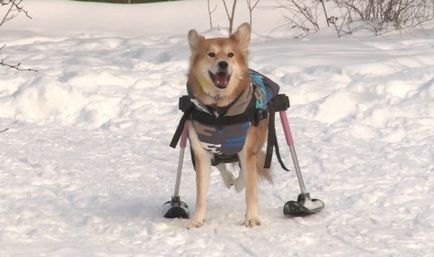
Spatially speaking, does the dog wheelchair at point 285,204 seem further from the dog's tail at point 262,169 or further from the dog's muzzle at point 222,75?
the dog's muzzle at point 222,75

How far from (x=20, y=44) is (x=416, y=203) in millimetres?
8349

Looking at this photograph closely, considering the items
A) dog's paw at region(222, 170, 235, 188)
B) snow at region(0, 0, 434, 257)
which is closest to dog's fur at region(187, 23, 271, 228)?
snow at region(0, 0, 434, 257)

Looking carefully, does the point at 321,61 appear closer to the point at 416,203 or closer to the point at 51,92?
the point at 51,92

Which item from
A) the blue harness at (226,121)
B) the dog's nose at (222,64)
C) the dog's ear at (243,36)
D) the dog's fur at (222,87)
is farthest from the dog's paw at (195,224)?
the dog's ear at (243,36)

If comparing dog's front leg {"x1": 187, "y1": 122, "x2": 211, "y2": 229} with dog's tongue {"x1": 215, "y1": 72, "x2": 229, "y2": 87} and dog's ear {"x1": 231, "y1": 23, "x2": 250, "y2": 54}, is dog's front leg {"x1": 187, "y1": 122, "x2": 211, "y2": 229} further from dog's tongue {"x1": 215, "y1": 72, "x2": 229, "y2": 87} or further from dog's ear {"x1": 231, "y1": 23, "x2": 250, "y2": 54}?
dog's ear {"x1": 231, "y1": 23, "x2": 250, "y2": 54}

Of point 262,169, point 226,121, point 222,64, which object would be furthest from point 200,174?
point 222,64

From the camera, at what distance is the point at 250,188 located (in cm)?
509

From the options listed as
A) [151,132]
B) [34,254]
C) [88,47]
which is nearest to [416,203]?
[34,254]

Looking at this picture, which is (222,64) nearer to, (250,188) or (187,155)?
(250,188)

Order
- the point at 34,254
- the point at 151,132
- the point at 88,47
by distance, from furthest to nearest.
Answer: the point at 88,47 → the point at 151,132 → the point at 34,254

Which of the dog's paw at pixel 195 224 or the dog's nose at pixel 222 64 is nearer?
the dog's nose at pixel 222 64

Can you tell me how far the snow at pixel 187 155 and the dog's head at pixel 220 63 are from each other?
2.83 feet

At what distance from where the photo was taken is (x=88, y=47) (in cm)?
1188

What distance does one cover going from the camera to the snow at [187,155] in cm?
481
